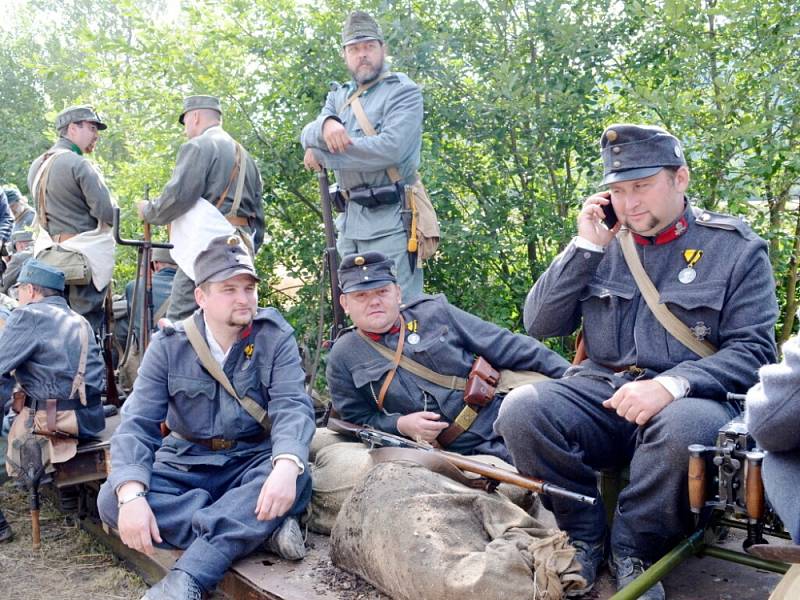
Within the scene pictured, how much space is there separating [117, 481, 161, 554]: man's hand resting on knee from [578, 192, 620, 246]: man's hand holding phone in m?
2.05

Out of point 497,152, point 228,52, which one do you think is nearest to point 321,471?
point 497,152

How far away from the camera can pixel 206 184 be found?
235 inches

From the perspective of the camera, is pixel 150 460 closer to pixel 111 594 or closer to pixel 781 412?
pixel 111 594

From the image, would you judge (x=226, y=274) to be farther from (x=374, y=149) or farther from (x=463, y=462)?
(x=374, y=149)

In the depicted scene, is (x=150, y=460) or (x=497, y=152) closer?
(x=150, y=460)

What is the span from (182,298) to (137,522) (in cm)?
268

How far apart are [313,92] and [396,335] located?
3.08 meters

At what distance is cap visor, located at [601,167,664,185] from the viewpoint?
125 inches

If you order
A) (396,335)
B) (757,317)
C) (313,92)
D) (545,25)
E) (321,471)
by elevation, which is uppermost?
(545,25)

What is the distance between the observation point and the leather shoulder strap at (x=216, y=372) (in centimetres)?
392

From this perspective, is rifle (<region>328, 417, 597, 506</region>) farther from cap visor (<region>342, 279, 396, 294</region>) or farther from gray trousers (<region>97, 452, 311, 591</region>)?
cap visor (<region>342, 279, 396, 294</region>)

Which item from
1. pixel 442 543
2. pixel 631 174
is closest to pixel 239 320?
pixel 442 543

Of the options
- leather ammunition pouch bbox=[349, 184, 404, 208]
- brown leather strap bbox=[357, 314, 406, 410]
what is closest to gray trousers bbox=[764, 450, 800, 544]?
brown leather strap bbox=[357, 314, 406, 410]

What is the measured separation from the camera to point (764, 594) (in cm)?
298
